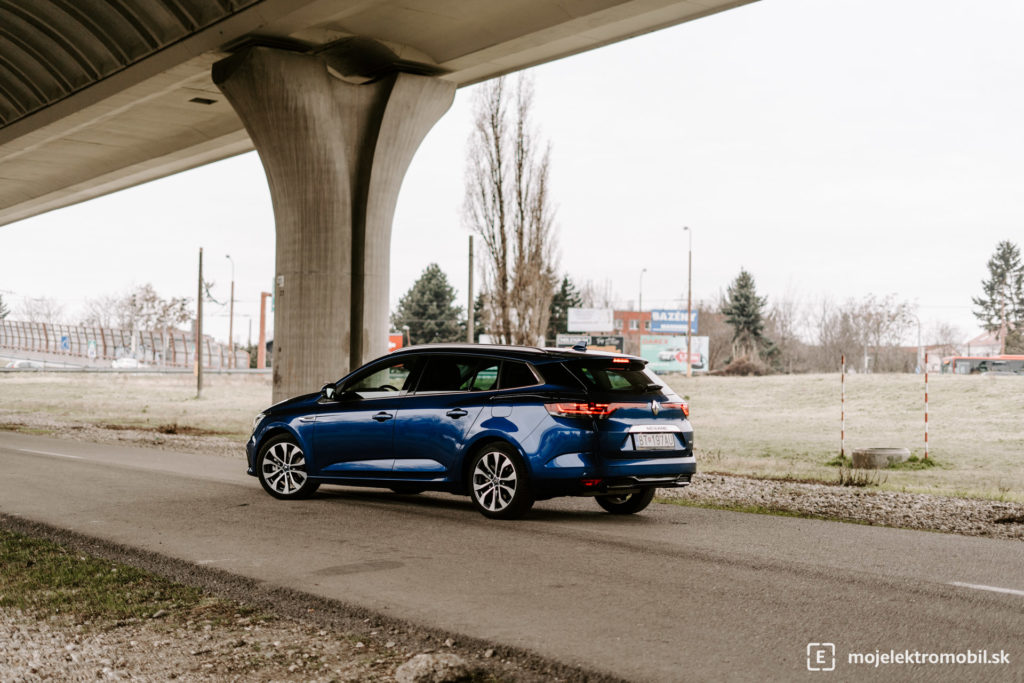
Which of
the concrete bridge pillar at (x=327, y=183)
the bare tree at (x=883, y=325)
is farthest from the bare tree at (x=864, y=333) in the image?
the concrete bridge pillar at (x=327, y=183)

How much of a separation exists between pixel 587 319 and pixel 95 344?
4352cm

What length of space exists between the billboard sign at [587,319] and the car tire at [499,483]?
83211 mm

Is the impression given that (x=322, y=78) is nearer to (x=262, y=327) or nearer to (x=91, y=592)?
(x=91, y=592)

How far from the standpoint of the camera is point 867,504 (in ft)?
36.6

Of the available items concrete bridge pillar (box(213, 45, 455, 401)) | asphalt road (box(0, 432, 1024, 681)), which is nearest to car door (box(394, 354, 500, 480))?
asphalt road (box(0, 432, 1024, 681))

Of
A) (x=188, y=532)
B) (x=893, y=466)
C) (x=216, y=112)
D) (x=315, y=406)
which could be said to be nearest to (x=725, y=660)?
(x=188, y=532)

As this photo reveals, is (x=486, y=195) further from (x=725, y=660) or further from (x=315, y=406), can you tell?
(x=725, y=660)

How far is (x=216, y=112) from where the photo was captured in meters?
25.3

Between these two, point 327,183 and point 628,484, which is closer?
point 628,484

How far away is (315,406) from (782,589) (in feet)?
18.8

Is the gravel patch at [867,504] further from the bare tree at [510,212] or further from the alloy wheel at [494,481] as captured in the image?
the bare tree at [510,212]

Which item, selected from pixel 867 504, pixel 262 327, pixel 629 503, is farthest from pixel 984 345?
pixel 629 503

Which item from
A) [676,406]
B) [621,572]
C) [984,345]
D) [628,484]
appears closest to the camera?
[621,572]

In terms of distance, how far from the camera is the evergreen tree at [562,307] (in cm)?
9262
